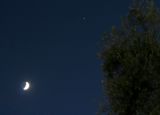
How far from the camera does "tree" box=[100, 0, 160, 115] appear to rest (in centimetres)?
3111

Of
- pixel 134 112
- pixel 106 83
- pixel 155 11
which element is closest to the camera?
pixel 134 112

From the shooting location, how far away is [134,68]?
3180 cm

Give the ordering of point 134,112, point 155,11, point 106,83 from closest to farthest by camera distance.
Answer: point 134,112 → point 106,83 → point 155,11

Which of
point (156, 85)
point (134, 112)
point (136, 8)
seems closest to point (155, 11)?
point (136, 8)

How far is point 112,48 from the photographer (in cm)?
3434

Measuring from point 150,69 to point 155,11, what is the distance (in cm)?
641

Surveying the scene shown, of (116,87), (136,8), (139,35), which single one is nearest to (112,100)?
(116,87)

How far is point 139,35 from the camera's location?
3378cm

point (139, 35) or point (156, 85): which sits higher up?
point (139, 35)

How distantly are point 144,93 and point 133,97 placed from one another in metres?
0.90

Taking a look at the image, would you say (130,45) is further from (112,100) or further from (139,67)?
(112,100)

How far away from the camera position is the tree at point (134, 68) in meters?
31.1

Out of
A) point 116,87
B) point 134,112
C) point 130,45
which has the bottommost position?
point 134,112

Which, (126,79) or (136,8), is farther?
(136,8)
